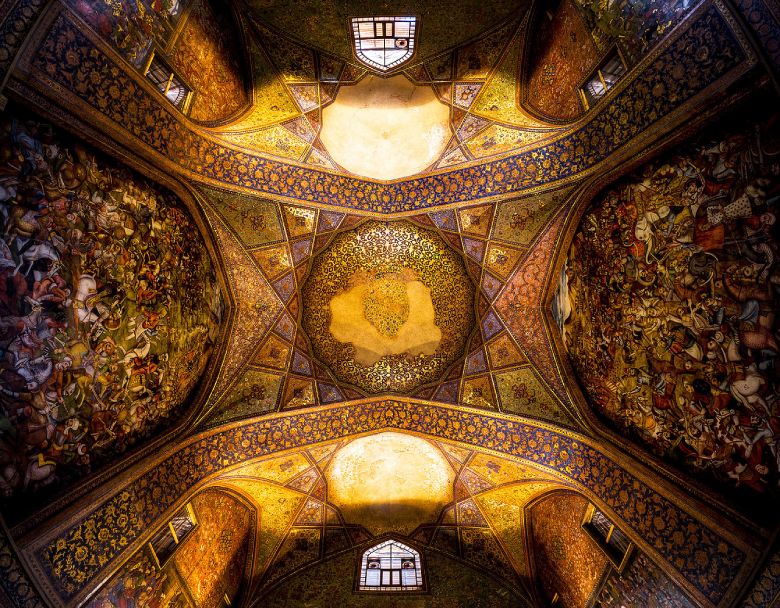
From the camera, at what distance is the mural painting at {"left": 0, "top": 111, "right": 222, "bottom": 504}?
17.4 feet

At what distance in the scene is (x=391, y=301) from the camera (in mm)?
11047

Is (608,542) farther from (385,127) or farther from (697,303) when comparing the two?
(385,127)

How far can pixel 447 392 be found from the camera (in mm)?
10867

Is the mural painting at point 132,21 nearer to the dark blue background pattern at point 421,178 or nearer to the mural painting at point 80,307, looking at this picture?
the dark blue background pattern at point 421,178

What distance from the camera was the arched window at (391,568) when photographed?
37.7 feet

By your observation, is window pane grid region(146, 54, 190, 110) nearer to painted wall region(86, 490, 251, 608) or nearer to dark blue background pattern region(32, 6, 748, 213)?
dark blue background pattern region(32, 6, 748, 213)

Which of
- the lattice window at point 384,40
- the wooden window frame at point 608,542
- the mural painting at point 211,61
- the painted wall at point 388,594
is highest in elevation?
the lattice window at point 384,40

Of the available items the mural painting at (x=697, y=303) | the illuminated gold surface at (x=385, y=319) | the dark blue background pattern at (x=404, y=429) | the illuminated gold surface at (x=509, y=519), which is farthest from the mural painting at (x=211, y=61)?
the illuminated gold surface at (x=509, y=519)

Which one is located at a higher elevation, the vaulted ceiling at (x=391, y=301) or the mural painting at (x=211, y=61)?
the mural painting at (x=211, y=61)

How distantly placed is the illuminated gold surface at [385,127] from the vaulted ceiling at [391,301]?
0.20 ft

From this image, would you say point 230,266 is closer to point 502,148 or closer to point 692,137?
point 502,148

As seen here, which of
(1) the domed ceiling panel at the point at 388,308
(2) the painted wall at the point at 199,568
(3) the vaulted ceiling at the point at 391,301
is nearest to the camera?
(3) the vaulted ceiling at the point at 391,301

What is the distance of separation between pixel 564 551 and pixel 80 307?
10.4 meters

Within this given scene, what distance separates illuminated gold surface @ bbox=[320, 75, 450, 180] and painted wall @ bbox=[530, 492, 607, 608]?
7.97 metres
